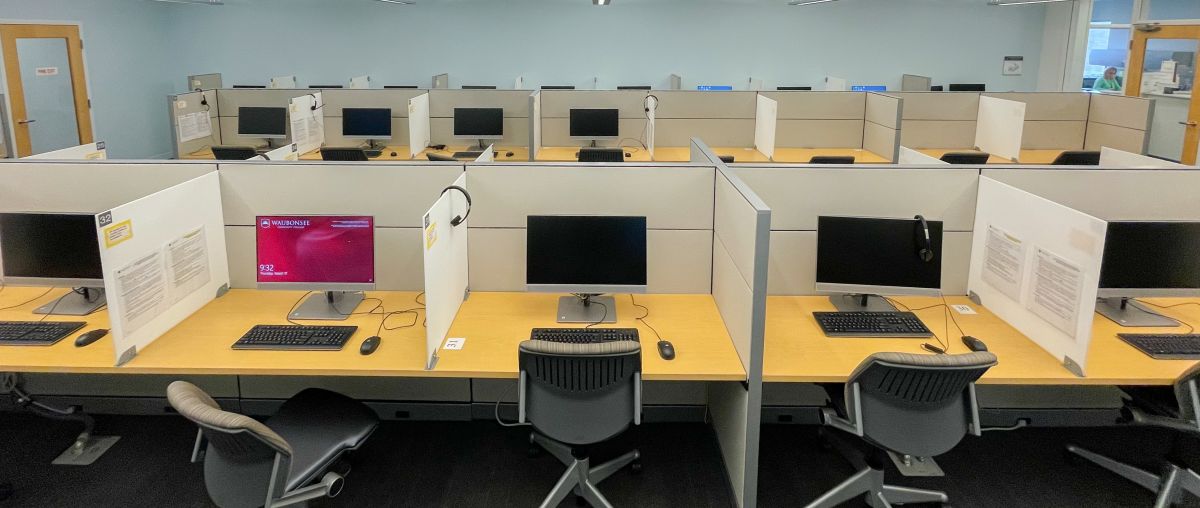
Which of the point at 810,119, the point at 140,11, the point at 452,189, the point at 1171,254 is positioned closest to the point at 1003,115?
the point at 810,119

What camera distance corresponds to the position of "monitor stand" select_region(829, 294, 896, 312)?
2.89 m

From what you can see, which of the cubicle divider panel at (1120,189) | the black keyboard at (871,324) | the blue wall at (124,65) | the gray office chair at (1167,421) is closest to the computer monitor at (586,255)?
the black keyboard at (871,324)

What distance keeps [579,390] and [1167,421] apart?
2.02m

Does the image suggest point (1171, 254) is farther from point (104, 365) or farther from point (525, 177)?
point (104, 365)

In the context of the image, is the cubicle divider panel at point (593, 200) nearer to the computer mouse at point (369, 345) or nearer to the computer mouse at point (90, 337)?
the computer mouse at point (369, 345)

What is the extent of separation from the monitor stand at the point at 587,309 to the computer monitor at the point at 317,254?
0.78 m

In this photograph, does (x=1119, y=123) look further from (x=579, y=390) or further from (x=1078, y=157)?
(x=579, y=390)

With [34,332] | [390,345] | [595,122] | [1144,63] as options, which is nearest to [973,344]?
[390,345]

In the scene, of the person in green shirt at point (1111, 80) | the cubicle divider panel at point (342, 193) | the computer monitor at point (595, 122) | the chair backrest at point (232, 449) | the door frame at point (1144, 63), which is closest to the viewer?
the chair backrest at point (232, 449)

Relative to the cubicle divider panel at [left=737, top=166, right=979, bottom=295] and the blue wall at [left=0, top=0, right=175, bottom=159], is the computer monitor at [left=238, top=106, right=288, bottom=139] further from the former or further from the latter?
the cubicle divider panel at [left=737, top=166, right=979, bottom=295]

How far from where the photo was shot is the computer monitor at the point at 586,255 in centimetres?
284

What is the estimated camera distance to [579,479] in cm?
257

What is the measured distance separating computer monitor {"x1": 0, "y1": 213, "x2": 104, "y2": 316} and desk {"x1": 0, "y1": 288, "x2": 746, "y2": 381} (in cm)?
12

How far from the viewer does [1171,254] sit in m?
2.70
